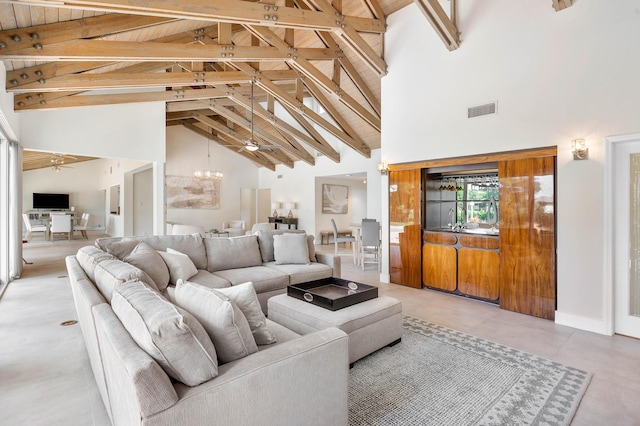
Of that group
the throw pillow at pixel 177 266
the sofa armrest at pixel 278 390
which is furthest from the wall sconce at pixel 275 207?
the sofa armrest at pixel 278 390

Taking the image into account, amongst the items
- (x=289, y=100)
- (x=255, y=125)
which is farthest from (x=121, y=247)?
(x=255, y=125)

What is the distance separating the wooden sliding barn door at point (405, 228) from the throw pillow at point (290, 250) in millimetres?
1740

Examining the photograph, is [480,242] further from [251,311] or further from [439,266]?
[251,311]

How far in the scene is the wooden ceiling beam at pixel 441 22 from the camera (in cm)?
405

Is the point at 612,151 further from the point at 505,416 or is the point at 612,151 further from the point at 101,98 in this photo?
the point at 101,98

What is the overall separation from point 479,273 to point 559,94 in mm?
2363

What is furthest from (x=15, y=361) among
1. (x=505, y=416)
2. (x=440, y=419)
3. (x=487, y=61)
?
(x=487, y=61)

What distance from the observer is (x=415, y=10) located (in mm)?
5020

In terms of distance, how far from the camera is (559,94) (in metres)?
3.67

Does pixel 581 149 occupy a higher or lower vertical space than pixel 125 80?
lower

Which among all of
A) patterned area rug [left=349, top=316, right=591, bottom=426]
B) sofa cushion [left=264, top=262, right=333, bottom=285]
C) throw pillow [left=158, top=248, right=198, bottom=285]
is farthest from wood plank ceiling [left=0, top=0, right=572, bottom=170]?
patterned area rug [left=349, top=316, right=591, bottom=426]

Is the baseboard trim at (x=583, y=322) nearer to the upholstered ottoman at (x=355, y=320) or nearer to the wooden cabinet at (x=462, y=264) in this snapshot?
the wooden cabinet at (x=462, y=264)

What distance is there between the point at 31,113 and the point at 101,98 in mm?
1131

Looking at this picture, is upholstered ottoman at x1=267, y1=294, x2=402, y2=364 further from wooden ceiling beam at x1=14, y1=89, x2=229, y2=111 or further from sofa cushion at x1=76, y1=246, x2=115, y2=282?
wooden ceiling beam at x1=14, y1=89, x2=229, y2=111
